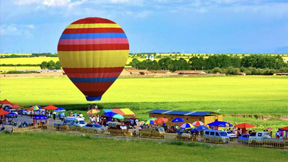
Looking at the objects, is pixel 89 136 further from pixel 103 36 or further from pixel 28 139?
pixel 103 36

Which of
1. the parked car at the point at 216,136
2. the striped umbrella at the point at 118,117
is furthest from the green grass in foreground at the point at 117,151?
the striped umbrella at the point at 118,117

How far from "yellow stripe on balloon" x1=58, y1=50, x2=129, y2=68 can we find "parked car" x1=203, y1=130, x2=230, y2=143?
37.7 m

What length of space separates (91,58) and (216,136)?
1544 inches

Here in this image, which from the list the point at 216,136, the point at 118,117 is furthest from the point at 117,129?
the point at 216,136

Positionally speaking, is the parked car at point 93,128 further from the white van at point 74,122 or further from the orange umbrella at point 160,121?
the orange umbrella at point 160,121

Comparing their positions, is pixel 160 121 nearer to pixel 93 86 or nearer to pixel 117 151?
pixel 117 151

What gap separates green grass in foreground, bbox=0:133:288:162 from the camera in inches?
1854

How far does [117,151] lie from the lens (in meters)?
51.0

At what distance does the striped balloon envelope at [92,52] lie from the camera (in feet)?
294

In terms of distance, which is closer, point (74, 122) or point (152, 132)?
point (152, 132)

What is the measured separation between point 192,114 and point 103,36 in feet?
90.6

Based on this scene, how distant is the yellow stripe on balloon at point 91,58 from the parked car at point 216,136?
3775cm

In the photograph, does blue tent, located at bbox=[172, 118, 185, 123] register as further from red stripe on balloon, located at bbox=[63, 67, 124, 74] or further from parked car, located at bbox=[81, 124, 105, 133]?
red stripe on balloon, located at bbox=[63, 67, 124, 74]

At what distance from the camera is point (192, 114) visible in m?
66.9
